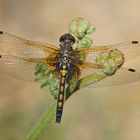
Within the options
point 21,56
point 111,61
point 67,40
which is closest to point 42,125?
point 111,61

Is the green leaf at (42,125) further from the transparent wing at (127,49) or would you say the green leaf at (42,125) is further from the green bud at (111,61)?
the transparent wing at (127,49)

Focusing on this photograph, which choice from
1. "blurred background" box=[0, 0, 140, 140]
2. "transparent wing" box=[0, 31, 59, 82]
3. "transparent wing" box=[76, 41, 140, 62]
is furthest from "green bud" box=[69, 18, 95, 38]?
"blurred background" box=[0, 0, 140, 140]

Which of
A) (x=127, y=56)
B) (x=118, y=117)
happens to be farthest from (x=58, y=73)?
(x=118, y=117)

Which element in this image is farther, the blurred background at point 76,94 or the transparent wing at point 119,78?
the blurred background at point 76,94

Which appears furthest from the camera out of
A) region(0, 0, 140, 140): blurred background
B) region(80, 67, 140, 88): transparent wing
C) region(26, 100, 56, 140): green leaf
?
region(0, 0, 140, 140): blurred background

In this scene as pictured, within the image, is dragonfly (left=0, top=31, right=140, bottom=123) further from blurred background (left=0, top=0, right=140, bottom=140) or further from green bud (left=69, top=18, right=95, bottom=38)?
blurred background (left=0, top=0, right=140, bottom=140)

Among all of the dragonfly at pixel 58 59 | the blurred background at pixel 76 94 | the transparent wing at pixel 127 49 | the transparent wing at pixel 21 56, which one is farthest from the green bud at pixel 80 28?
the blurred background at pixel 76 94
